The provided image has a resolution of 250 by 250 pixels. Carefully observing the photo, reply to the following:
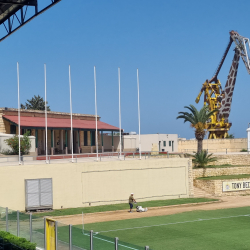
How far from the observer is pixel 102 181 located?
33.9 m

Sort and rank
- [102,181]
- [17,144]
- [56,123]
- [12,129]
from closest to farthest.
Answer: [102,181]
[17,144]
[12,129]
[56,123]

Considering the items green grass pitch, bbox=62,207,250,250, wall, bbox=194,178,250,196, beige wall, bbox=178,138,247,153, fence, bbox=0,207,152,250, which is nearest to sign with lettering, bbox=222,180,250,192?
wall, bbox=194,178,250,196

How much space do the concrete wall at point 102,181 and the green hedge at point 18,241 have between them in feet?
41.4

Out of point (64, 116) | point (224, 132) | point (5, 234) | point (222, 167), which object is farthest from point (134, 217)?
point (224, 132)

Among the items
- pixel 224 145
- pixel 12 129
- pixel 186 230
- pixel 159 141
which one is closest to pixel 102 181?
pixel 186 230

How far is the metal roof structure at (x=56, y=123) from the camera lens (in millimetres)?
43031

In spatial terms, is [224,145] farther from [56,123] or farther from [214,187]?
[56,123]

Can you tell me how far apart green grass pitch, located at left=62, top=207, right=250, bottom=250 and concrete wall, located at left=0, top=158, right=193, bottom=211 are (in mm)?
6103

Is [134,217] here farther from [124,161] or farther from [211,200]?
[211,200]

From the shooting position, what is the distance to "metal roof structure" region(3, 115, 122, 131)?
141 feet

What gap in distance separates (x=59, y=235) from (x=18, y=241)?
2235mm

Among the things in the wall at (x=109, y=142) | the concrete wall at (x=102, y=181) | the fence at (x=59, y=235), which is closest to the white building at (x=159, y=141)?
the wall at (x=109, y=142)

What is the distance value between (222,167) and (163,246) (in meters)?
26.2

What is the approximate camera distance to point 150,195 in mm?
36000
